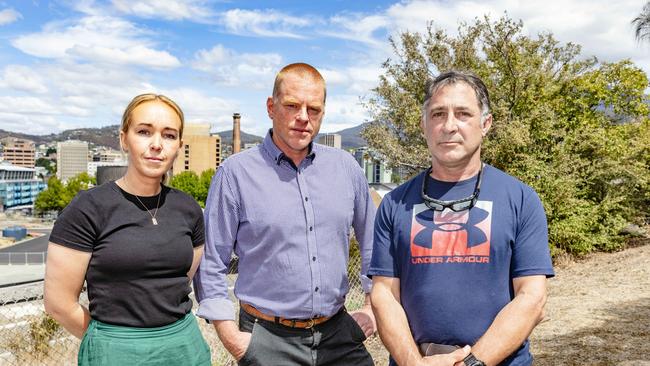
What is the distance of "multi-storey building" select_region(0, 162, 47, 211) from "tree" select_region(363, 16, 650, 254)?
522 feet

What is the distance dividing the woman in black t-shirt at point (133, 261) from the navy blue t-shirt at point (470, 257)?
1.09 meters

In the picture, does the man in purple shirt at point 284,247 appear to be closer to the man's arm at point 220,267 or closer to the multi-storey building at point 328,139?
the man's arm at point 220,267

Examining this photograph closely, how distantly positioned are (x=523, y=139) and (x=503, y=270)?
16.3 meters

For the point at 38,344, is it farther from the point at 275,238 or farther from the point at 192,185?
the point at 192,185

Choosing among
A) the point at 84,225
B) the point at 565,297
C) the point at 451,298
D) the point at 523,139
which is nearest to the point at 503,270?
the point at 451,298

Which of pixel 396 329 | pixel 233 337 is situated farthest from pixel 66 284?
pixel 396 329

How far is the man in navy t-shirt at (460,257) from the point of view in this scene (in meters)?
2.32

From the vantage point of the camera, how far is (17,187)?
16988 centimetres

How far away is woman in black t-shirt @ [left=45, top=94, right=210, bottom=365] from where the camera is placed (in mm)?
2324

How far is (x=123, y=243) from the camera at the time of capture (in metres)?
2.36

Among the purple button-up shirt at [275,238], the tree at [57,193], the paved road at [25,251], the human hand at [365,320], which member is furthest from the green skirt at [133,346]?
the tree at [57,193]

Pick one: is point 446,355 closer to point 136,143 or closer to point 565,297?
point 136,143

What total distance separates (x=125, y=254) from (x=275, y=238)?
2.74ft

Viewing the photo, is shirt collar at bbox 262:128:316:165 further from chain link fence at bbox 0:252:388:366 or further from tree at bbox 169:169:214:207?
tree at bbox 169:169:214:207
